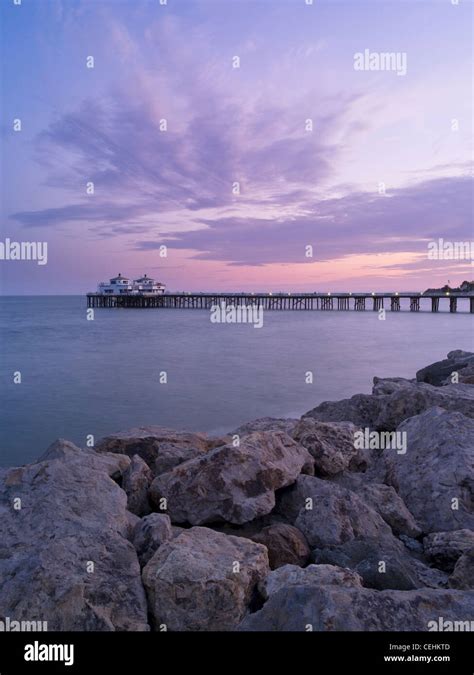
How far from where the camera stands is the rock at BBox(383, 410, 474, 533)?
539 cm

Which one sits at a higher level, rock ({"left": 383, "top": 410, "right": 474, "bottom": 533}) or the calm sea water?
rock ({"left": 383, "top": 410, "right": 474, "bottom": 533})

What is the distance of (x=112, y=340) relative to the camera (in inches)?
1531

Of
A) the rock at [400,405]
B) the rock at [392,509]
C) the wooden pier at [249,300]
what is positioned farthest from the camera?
the wooden pier at [249,300]

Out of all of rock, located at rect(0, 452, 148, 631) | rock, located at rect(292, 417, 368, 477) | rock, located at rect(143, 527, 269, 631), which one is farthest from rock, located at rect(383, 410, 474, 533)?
rock, located at rect(0, 452, 148, 631)

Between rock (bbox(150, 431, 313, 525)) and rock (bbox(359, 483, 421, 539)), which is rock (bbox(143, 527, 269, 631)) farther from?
rock (bbox(359, 483, 421, 539))

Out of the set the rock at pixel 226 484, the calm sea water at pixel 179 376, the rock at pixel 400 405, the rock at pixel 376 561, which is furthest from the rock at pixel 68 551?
the calm sea water at pixel 179 376

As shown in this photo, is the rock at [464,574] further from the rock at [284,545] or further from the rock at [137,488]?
the rock at [137,488]

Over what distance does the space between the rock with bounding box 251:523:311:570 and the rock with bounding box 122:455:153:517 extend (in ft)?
4.25

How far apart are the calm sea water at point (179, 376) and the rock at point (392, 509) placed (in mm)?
7084

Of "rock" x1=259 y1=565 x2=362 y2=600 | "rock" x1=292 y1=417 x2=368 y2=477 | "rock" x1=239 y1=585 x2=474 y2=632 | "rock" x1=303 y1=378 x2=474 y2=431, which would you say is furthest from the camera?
"rock" x1=303 y1=378 x2=474 y2=431

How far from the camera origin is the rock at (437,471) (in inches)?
212

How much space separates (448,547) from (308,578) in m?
1.66

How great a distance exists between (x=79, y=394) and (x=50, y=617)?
47.1ft

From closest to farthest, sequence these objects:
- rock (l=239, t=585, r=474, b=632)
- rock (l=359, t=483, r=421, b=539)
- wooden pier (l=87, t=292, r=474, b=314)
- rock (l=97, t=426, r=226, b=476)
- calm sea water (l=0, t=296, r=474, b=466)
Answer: rock (l=239, t=585, r=474, b=632)
rock (l=359, t=483, r=421, b=539)
rock (l=97, t=426, r=226, b=476)
calm sea water (l=0, t=296, r=474, b=466)
wooden pier (l=87, t=292, r=474, b=314)
